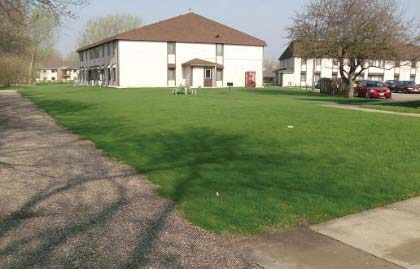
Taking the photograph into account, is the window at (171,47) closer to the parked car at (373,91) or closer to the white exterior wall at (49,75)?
the parked car at (373,91)

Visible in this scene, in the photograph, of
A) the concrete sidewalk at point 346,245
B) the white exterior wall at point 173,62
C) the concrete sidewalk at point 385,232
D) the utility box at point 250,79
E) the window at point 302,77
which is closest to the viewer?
the concrete sidewalk at point 346,245

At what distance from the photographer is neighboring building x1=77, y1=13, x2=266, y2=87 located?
5803 centimetres

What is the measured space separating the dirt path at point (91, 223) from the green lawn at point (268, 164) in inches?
16.6

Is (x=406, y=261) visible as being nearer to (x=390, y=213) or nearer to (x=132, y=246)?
(x=390, y=213)

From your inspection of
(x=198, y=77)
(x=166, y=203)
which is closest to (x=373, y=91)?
(x=198, y=77)

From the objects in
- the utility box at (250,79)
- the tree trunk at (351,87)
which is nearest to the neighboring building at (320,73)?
the utility box at (250,79)

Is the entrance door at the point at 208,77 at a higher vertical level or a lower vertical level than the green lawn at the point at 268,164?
higher

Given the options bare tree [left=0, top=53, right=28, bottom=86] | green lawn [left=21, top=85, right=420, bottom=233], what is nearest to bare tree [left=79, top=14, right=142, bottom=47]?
bare tree [left=0, top=53, right=28, bottom=86]

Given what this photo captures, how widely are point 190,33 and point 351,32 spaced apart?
2923 centimetres

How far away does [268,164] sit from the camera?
8539 millimetres

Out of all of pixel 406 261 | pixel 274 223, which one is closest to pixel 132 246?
pixel 274 223

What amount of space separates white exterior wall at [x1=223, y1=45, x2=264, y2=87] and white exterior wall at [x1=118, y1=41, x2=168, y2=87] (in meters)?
8.71

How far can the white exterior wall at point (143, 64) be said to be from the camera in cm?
5750

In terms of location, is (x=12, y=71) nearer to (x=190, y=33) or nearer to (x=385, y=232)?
(x=190, y=33)
